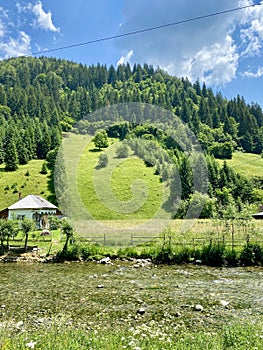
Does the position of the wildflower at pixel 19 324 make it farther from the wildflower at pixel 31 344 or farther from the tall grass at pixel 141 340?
the wildflower at pixel 31 344

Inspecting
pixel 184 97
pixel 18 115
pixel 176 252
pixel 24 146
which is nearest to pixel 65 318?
pixel 176 252

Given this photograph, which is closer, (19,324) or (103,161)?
(19,324)

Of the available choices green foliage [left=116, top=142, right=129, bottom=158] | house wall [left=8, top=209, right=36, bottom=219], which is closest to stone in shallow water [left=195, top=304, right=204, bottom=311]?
house wall [left=8, top=209, right=36, bottom=219]

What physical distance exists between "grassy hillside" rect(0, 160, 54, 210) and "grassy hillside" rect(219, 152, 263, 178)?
54.2 metres

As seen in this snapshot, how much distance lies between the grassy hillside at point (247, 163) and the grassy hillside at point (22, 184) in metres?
54.2

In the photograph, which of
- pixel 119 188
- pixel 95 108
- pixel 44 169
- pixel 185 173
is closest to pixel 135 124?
pixel 185 173

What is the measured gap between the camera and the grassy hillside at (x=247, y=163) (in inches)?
3447

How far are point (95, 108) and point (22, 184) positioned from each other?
225ft

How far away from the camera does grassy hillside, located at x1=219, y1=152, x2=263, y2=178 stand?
87562 millimetres

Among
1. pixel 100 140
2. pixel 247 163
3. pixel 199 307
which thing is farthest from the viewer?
pixel 247 163

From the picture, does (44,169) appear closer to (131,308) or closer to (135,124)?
(135,124)

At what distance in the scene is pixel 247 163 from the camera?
97312mm

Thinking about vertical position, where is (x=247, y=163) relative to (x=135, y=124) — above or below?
below

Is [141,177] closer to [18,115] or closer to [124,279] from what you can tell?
[124,279]
